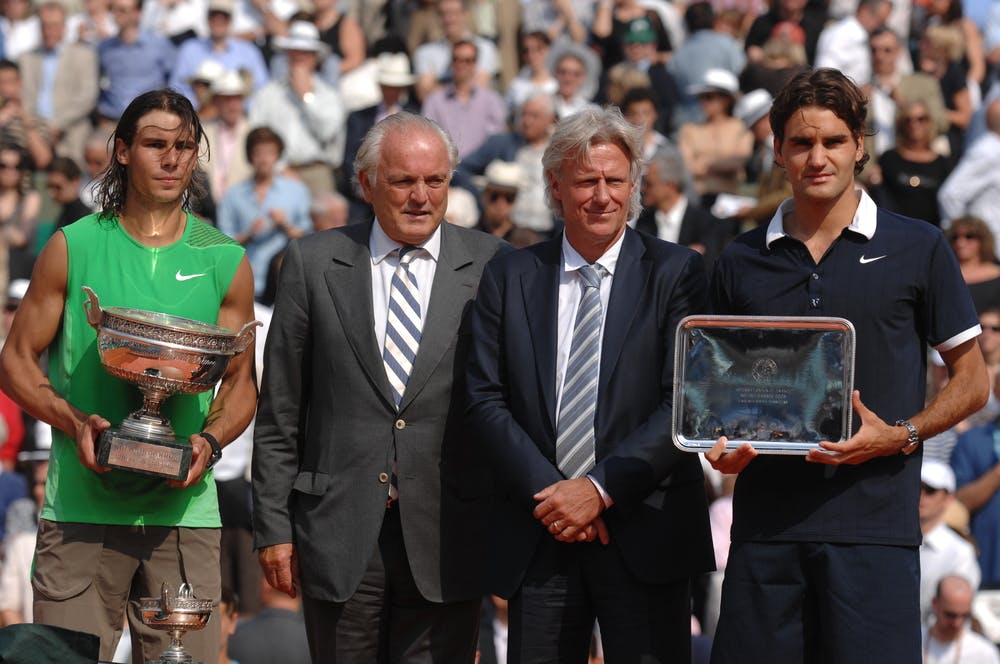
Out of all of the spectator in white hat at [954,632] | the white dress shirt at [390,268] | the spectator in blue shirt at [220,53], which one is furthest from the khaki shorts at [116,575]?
the spectator in blue shirt at [220,53]

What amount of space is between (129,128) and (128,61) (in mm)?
10466

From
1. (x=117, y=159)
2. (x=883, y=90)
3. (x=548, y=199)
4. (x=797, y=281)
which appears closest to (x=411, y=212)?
(x=548, y=199)

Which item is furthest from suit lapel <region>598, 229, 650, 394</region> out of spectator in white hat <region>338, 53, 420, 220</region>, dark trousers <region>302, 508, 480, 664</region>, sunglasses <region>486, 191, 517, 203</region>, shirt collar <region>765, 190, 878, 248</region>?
spectator in white hat <region>338, 53, 420, 220</region>

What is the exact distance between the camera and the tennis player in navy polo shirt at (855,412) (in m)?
4.89

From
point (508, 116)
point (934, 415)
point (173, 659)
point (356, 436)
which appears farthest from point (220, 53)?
point (934, 415)

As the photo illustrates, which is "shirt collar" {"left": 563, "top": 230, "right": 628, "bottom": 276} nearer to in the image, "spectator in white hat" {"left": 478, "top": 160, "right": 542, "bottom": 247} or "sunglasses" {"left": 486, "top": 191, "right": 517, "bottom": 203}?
"spectator in white hat" {"left": 478, "top": 160, "right": 542, "bottom": 247}

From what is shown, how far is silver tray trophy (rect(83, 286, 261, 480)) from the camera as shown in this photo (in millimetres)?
5012

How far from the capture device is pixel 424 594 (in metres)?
5.37

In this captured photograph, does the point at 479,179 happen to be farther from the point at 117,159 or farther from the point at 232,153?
the point at 117,159

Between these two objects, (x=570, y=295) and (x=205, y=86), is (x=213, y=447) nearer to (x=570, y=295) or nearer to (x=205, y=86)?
(x=570, y=295)

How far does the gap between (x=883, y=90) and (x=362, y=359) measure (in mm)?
9566

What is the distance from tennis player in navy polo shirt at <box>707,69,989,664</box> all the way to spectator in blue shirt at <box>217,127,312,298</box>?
7.82 meters

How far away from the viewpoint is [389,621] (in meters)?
5.50

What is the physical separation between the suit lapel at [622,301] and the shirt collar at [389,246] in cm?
63
